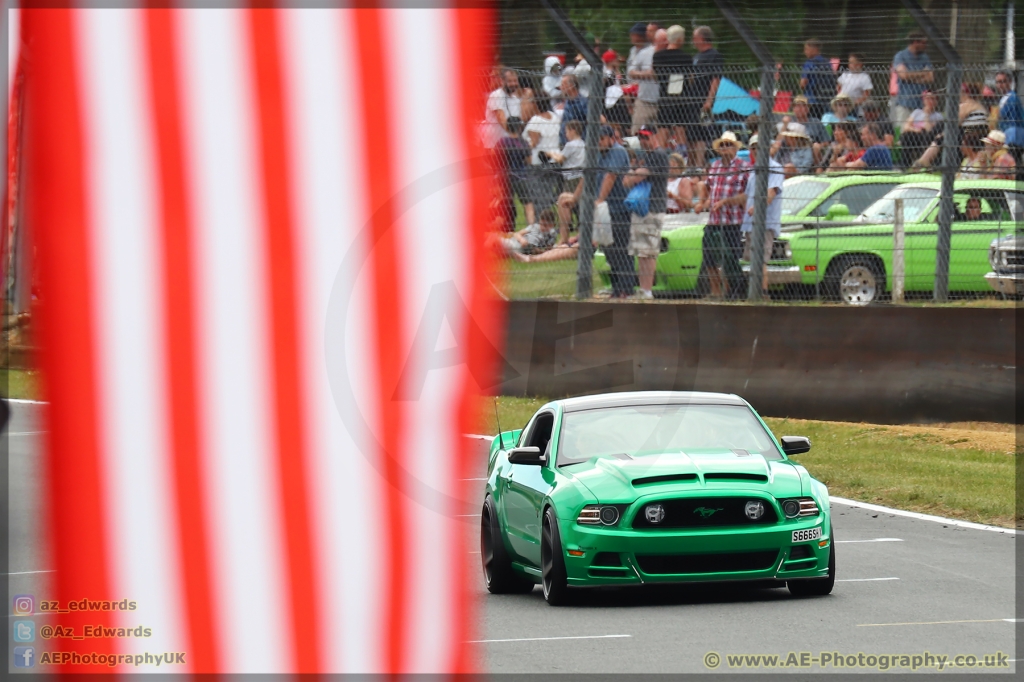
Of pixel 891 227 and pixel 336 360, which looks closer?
pixel 336 360

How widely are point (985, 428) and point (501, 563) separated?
8.17m

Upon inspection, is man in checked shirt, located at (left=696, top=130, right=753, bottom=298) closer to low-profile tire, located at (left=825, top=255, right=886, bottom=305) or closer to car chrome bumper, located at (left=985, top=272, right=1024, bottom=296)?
low-profile tire, located at (left=825, top=255, right=886, bottom=305)

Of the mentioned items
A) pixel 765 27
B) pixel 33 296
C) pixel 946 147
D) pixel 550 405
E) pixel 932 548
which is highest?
pixel 765 27

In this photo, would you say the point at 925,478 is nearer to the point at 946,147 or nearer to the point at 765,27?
the point at 946,147

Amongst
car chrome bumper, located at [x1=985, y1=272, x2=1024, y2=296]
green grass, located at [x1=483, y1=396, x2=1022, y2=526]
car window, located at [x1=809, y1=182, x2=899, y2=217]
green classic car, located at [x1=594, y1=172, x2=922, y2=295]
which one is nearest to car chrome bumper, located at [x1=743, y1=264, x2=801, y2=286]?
green classic car, located at [x1=594, y1=172, x2=922, y2=295]

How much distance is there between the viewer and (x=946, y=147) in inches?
666

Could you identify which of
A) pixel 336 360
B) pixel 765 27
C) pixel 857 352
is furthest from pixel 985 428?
pixel 336 360

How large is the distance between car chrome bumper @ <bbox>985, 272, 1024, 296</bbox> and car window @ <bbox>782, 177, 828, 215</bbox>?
2.08m

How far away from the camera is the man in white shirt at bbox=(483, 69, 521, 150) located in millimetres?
17844

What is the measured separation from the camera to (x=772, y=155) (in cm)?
1741

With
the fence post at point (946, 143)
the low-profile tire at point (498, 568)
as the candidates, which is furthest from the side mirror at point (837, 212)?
the low-profile tire at point (498, 568)

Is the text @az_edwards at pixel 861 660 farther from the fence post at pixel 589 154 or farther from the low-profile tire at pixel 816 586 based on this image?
the fence post at pixel 589 154

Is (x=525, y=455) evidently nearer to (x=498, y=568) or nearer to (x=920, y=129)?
(x=498, y=568)

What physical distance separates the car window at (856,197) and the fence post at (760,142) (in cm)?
82
